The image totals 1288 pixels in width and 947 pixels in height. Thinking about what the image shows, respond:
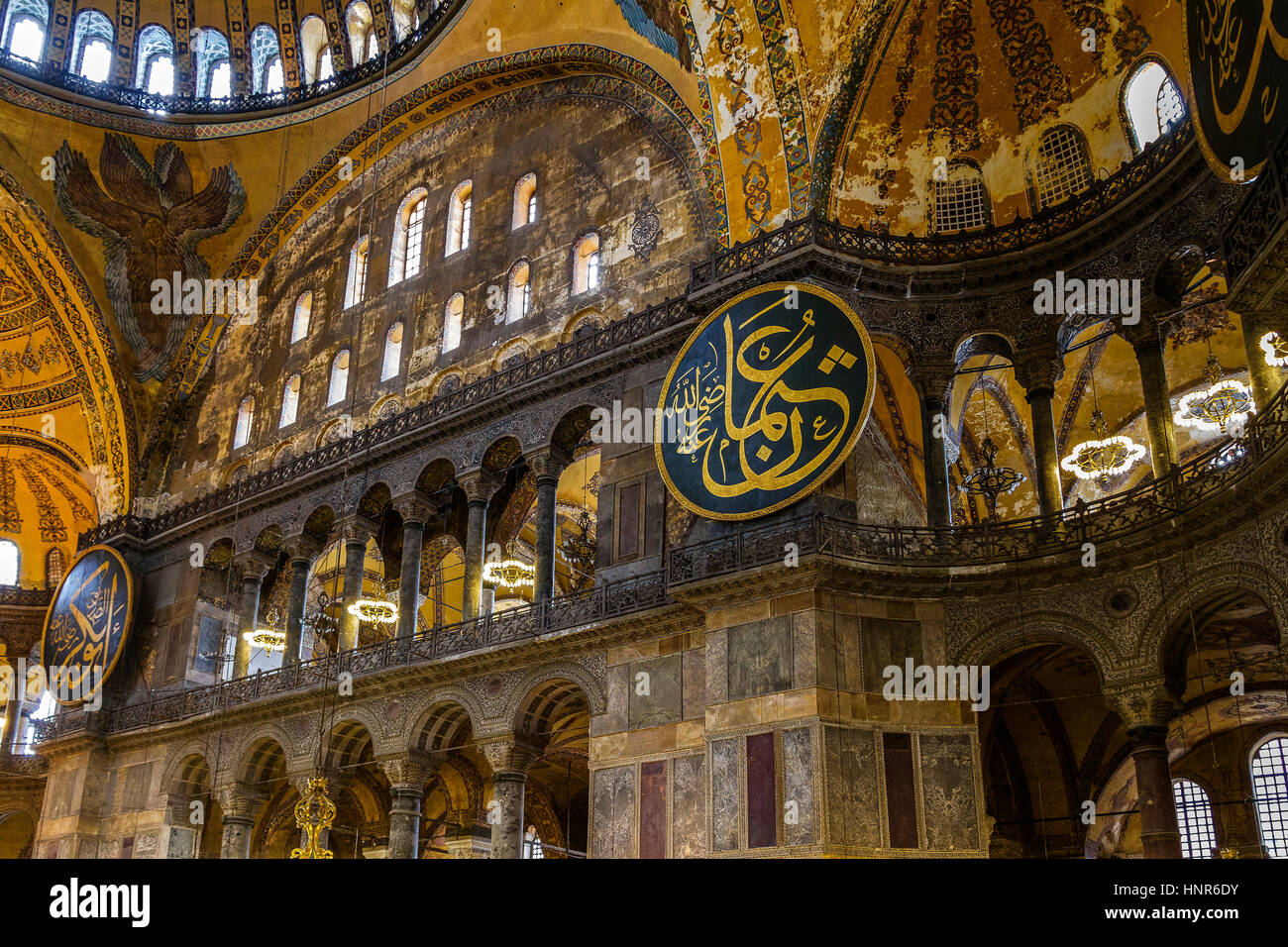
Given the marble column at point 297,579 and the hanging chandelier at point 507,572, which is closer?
the hanging chandelier at point 507,572

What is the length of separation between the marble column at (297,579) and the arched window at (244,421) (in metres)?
2.97

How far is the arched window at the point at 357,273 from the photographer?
18453 mm

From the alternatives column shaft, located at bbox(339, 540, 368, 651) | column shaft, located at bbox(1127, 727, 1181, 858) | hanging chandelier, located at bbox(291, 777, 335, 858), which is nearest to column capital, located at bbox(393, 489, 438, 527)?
column shaft, located at bbox(339, 540, 368, 651)

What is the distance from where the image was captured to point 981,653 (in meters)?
10.6

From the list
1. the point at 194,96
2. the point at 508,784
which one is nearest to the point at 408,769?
the point at 508,784

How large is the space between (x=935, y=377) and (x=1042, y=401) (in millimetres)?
1115

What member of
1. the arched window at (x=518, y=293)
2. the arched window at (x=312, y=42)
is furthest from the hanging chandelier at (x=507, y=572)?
the arched window at (x=312, y=42)

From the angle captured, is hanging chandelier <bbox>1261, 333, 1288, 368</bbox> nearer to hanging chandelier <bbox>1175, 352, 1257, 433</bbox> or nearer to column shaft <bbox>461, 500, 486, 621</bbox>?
hanging chandelier <bbox>1175, 352, 1257, 433</bbox>

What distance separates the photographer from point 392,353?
680 inches

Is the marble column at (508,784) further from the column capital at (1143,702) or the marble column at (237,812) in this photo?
the column capital at (1143,702)

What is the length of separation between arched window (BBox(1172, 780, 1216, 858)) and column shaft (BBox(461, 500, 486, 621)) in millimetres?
9627

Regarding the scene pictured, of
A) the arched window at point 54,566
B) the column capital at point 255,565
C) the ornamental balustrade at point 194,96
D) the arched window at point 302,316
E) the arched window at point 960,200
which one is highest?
the ornamental balustrade at point 194,96

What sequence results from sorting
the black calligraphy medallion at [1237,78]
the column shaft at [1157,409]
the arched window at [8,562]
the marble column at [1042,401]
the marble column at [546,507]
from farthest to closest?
the arched window at [8,562]
the marble column at [546,507]
the marble column at [1042,401]
the column shaft at [1157,409]
the black calligraphy medallion at [1237,78]

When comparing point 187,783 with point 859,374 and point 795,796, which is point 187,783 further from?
point 859,374
